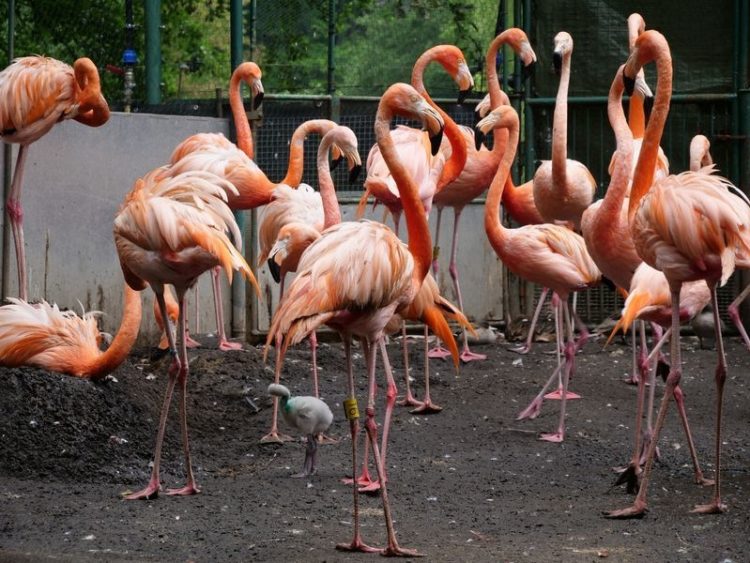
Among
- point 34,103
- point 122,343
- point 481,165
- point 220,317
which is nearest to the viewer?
point 122,343

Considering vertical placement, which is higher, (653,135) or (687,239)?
(653,135)

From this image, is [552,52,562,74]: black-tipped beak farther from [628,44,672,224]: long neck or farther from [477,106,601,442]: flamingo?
[628,44,672,224]: long neck

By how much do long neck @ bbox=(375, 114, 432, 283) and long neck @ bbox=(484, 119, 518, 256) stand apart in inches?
86.0

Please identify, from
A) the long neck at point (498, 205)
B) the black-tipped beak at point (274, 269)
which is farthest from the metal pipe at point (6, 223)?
the long neck at point (498, 205)

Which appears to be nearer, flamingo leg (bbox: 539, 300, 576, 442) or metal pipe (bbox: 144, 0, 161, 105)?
flamingo leg (bbox: 539, 300, 576, 442)

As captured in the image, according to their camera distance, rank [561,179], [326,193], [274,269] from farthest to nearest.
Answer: [561,179]
[326,193]
[274,269]

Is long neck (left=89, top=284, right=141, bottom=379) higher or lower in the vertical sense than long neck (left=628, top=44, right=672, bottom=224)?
lower

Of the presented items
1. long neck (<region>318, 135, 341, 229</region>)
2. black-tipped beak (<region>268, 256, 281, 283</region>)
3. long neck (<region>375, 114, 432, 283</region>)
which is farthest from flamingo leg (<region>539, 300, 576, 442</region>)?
long neck (<region>375, 114, 432, 283</region>)

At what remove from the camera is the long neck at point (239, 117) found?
8656 mm

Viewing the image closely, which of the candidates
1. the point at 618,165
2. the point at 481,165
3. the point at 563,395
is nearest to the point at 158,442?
the point at 563,395

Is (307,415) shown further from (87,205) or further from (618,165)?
(87,205)

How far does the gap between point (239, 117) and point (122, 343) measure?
2844mm

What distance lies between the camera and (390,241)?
473 cm

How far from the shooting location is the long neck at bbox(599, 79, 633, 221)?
5742 millimetres
